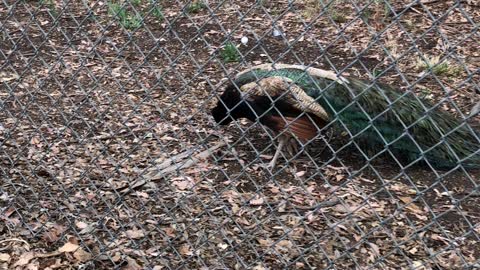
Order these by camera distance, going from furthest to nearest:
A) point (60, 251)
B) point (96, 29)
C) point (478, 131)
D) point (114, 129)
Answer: point (96, 29), point (114, 129), point (478, 131), point (60, 251)

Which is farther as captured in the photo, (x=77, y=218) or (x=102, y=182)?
(x=102, y=182)

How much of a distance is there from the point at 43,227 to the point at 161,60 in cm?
267

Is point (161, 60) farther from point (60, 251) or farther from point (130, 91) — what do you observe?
point (60, 251)

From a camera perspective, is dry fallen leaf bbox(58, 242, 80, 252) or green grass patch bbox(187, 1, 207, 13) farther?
green grass patch bbox(187, 1, 207, 13)

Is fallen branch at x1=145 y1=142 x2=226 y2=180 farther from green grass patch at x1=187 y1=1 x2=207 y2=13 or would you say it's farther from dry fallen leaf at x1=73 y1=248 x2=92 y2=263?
green grass patch at x1=187 y1=1 x2=207 y2=13

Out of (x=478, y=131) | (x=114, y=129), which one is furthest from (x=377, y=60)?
(x=114, y=129)

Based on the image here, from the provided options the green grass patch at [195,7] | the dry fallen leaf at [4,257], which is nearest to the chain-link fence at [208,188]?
the dry fallen leaf at [4,257]

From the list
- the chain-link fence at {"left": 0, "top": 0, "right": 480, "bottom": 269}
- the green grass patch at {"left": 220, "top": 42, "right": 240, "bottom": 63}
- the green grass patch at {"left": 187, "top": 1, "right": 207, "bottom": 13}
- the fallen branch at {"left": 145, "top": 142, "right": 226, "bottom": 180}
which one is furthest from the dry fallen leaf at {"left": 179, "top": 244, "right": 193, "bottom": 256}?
the green grass patch at {"left": 187, "top": 1, "right": 207, "bottom": 13}

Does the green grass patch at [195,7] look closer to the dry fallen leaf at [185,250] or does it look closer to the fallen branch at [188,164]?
the fallen branch at [188,164]

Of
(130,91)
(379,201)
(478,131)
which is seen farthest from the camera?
(130,91)

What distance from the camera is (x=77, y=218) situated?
10.6 feet

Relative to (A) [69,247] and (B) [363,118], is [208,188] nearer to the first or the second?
(A) [69,247]

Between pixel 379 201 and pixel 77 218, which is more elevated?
pixel 77 218

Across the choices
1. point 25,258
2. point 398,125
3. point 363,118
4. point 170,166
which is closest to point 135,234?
point 25,258
